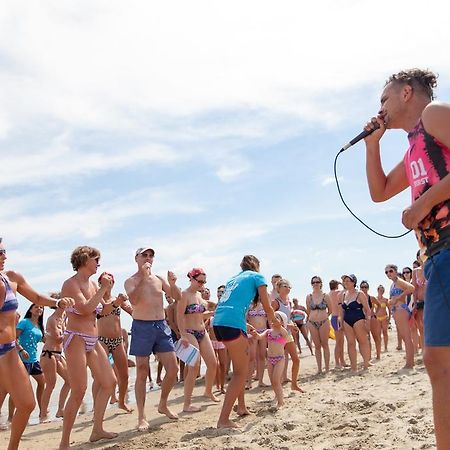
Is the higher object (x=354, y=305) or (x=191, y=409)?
(x=354, y=305)

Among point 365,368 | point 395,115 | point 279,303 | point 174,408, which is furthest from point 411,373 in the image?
point 395,115

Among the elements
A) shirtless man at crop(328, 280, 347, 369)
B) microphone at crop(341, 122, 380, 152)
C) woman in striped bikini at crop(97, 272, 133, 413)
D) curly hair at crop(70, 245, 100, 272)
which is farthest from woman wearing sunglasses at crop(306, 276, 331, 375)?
microphone at crop(341, 122, 380, 152)

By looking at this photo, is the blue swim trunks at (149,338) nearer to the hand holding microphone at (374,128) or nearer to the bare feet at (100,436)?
the bare feet at (100,436)

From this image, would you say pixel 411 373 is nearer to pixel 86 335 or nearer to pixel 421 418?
pixel 421 418

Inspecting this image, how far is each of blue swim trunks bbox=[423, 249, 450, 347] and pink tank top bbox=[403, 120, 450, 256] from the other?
0.07 metres

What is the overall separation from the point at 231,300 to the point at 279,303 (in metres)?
4.12

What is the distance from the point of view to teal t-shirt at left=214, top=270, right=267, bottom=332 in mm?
6527

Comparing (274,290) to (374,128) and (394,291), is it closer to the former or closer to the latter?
(394,291)

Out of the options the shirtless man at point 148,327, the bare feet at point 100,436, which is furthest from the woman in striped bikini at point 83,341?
the shirtless man at point 148,327

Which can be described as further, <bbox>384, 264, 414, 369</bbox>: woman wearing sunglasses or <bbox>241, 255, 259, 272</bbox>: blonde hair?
<bbox>384, 264, 414, 369</bbox>: woman wearing sunglasses

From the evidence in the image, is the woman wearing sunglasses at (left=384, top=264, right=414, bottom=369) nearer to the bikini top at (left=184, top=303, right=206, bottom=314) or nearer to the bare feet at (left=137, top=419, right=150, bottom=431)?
the bikini top at (left=184, top=303, right=206, bottom=314)

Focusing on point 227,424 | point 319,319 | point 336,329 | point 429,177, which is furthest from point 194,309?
point 429,177

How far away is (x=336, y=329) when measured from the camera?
41.3ft

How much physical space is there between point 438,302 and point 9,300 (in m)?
3.80
